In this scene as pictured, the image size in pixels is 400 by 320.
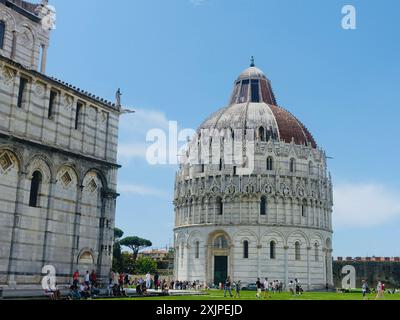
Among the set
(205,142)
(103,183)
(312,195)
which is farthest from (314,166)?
(103,183)

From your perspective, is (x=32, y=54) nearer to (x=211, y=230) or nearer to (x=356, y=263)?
(x=211, y=230)

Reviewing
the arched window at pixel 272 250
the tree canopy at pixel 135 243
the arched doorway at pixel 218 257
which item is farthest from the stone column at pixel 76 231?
the tree canopy at pixel 135 243

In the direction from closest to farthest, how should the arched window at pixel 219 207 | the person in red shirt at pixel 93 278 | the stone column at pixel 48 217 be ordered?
the stone column at pixel 48 217
the person in red shirt at pixel 93 278
the arched window at pixel 219 207

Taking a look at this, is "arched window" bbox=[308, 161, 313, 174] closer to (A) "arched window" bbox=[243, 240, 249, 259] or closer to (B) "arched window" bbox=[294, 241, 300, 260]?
(B) "arched window" bbox=[294, 241, 300, 260]

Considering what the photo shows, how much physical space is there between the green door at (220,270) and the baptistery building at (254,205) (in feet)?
0.42

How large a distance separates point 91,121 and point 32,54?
5812 millimetres

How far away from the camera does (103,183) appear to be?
34.5m

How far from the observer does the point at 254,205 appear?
66062 millimetres

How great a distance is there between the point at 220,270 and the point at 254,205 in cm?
950

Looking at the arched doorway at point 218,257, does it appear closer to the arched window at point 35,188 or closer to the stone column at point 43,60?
the stone column at point 43,60

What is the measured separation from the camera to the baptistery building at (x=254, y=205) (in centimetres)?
6550

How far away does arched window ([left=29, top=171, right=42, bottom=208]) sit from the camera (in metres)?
29.6

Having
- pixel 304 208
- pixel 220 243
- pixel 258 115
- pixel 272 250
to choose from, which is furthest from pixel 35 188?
pixel 258 115

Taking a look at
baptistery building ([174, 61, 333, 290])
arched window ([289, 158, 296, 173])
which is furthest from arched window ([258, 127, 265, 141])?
arched window ([289, 158, 296, 173])
